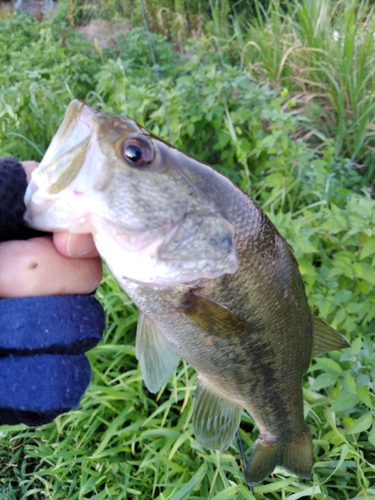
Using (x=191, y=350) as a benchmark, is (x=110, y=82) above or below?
above

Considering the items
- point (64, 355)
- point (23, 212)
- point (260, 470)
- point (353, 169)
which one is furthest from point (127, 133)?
point (353, 169)

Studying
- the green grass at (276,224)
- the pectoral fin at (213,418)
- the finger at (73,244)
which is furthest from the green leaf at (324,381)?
the finger at (73,244)

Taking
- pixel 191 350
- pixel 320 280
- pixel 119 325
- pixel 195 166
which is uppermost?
pixel 195 166

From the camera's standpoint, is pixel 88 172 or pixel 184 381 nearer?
pixel 88 172

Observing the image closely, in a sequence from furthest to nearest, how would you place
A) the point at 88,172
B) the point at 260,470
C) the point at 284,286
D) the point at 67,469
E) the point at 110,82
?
1. the point at 110,82
2. the point at 67,469
3. the point at 260,470
4. the point at 284,286
5. the point at 88,172

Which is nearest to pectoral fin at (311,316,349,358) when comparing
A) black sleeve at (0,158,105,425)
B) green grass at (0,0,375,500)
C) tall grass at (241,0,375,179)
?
green grass at (0,0,375,500)

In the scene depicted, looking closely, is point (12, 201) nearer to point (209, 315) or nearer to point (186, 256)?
point (186, 256)

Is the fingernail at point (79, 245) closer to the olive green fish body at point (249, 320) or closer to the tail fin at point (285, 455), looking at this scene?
the olive green fish body at point (249, 320)

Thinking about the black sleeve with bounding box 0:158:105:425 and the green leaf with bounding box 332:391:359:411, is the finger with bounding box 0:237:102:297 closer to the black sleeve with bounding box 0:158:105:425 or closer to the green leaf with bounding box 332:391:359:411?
the black sleeve with bounding box 0:158:105:425

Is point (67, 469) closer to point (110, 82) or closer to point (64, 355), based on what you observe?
point (64, 355)
